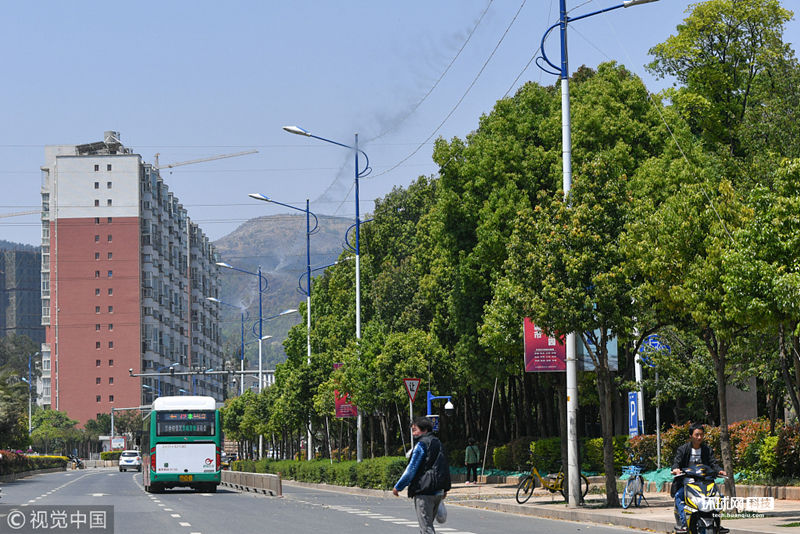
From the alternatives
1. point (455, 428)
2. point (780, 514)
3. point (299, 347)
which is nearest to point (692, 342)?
point (780, 514)

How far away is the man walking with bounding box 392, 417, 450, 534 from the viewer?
42.2 feet

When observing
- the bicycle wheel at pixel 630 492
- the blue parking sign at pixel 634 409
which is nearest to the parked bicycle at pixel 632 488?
the bicycle wheel at pixel 630 492

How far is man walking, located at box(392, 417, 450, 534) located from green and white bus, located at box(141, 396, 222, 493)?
28749 millimetres

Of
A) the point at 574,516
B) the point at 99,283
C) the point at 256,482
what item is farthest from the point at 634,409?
the point at 99,283

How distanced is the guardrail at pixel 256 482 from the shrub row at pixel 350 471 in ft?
10.4

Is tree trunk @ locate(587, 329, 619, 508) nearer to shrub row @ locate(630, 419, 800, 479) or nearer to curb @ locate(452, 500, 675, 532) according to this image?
curb @ locate(452, 500, 675, 532)

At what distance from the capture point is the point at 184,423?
1604 inches

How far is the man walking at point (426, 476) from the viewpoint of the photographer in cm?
1285

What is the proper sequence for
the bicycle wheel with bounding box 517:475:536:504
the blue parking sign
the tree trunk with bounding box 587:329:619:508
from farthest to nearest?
the blue parking sign < the bicycle wheel with bounding box 517:475:536:504 < the tree trunk with bounding box 587:329:619:508

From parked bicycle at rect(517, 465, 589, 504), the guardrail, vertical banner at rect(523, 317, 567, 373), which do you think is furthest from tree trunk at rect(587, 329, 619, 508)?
the guardrail

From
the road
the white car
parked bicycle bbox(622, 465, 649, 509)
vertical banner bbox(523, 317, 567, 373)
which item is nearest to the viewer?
the road

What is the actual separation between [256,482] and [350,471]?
3.72m

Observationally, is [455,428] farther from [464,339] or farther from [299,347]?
[464,339]

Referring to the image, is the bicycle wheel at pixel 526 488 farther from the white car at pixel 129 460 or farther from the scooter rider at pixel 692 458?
the white car at pixel 129 460
